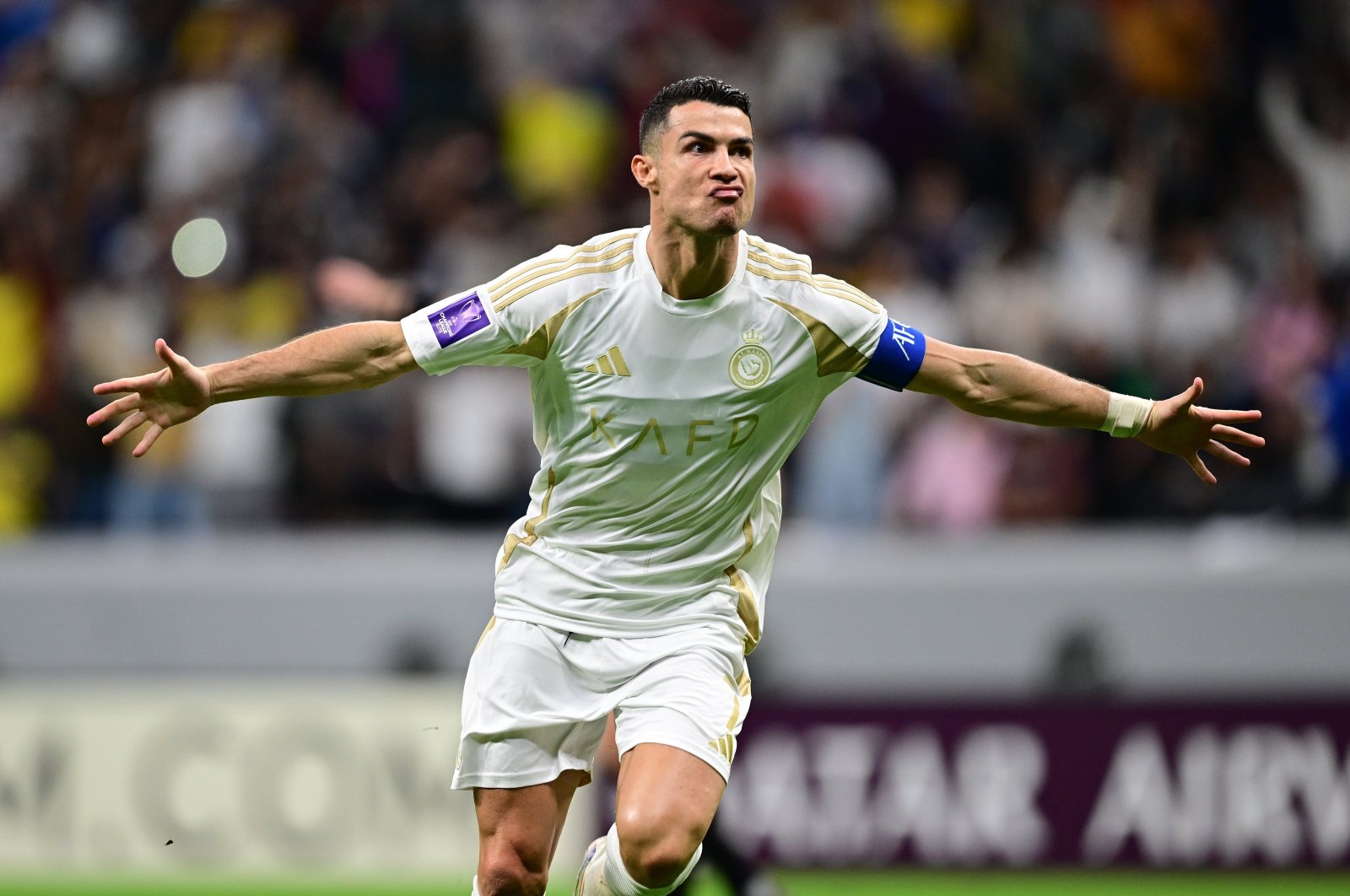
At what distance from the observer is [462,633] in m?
11.6

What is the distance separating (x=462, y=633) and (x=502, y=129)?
378cm

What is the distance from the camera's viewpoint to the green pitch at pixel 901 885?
1010cm

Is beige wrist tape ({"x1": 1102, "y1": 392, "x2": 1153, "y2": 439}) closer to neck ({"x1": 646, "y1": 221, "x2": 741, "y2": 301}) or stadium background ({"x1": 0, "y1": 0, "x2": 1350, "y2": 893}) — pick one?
neck ({"x1": 646, "y1": 221, "x2": 741, "y2": 301})

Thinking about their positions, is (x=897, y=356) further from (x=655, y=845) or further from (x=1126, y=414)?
(x=655, y=845)

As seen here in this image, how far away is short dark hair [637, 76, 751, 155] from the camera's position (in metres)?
5.65

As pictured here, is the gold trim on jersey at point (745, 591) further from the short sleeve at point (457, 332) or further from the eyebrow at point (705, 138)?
the eyebrow at point (705, 138)

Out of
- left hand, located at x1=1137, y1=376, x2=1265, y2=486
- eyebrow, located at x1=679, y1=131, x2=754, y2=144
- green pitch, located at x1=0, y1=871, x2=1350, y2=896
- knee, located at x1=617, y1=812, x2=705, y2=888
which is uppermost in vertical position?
eyebrow, located at x1=679, y1=131, x2=754, y2=144

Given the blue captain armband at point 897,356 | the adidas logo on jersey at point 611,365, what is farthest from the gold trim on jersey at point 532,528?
the blue captain armband at point 897,356

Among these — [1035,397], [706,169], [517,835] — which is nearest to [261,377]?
[706,169]

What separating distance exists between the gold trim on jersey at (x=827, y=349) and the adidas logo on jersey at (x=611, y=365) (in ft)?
1.52

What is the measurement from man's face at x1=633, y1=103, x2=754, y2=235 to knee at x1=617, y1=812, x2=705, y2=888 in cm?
162

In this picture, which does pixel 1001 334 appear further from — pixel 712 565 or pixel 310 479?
pixel 712 565

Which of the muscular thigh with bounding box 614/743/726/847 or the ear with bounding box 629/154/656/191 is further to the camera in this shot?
the ear with bounding box 629/154/656/191

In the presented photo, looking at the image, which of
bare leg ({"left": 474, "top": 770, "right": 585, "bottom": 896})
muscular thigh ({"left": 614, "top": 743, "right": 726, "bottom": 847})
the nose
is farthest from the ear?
bare leg ({"left": 474, "top": 770, "right": 585, "bottom": 896})
